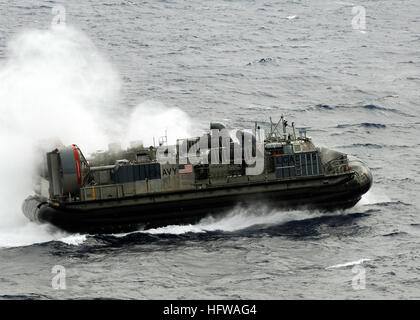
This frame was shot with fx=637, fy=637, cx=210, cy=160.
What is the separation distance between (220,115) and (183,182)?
20189 mm

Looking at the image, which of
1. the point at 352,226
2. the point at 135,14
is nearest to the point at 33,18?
the point at 135,14

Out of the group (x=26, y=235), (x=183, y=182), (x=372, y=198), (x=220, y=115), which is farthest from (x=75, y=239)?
(x=220, y=115)

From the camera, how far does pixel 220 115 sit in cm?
5709

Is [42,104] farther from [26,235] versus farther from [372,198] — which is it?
[372,198]

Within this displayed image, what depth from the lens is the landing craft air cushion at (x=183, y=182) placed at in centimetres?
3634

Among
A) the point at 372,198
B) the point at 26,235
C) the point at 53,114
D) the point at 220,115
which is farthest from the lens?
the point at 220,115

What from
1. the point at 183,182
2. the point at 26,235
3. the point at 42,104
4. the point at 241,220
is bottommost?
the point at 26,235

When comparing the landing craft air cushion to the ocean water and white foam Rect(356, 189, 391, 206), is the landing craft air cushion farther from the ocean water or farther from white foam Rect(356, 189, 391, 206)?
white foam Rect(356, 189, 391, 206)

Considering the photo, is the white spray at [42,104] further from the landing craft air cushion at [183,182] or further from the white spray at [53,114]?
the landing craft air cushion at [183,182]

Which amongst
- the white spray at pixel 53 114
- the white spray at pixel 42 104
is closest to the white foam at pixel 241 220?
the white spray at pixel 53 114

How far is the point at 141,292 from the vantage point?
97.2 ft

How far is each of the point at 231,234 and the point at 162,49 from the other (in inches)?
1849

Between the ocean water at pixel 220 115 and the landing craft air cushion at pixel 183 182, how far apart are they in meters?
0.87
